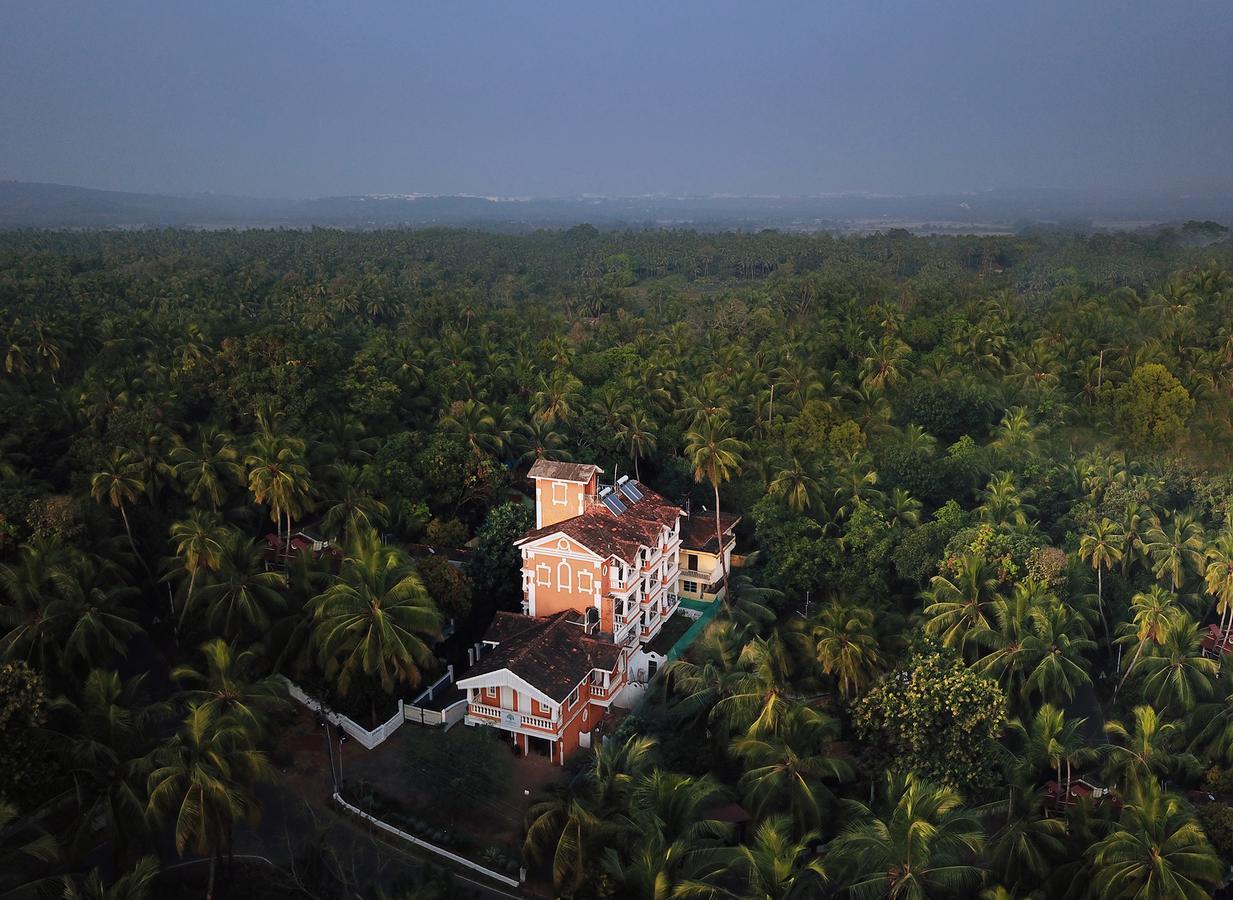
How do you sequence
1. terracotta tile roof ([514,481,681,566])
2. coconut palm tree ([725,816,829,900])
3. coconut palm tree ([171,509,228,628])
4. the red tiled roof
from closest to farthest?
coconut palm tree ([725,816,829,900]) → coconut palm tree ([171,509,228,628]) → terracotta tile roof ([514,481,681,566]) → the red tiled roof

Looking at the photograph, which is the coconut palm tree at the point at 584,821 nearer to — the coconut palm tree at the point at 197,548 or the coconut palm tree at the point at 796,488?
the coconut palm tree at the point at 197,548

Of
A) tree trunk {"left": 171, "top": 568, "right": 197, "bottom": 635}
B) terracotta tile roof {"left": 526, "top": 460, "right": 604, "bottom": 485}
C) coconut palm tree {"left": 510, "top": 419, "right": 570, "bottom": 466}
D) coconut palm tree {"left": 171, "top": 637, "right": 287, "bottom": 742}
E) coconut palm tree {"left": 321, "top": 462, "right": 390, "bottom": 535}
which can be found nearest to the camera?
coconut palm tree {"left": 171, "top": 637, "right": 287, "bottom": 742}

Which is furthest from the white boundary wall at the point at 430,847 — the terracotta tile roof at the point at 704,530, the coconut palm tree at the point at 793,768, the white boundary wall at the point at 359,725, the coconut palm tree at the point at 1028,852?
the terracotta tile roof at the point at 704,530

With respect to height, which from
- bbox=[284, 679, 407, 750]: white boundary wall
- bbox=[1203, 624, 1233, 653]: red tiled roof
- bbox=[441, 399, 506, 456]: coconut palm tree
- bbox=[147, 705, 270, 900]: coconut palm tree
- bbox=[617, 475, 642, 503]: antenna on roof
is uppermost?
bbox=[441, 399, 506, 456]: coconut palm tree

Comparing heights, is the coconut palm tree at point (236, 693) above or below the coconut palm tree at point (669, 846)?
above

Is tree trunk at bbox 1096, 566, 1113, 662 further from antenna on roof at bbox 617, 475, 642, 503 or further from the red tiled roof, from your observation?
antenna on roof at bbox 617, 475, 642, 503

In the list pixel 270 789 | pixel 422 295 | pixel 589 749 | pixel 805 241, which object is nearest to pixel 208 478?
pixel 270 789

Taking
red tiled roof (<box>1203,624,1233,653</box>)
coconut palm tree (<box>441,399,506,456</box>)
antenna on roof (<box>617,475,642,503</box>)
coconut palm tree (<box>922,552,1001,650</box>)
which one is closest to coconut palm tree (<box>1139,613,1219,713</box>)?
red tiled roof (<box>1203,624,1233,653</box>)
